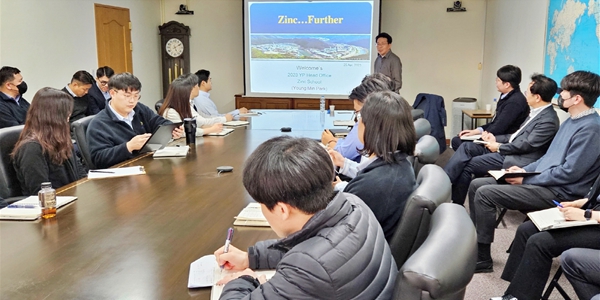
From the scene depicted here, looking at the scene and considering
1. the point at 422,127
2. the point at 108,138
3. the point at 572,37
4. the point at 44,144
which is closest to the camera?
the point at 44,144

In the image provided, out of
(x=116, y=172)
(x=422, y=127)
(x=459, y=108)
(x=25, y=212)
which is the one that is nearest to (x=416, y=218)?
(x=25, y=212)

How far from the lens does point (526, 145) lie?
3.41m

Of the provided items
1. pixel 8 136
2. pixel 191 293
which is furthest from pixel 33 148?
pixel 191 293

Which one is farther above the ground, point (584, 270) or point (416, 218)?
point (416, 218)

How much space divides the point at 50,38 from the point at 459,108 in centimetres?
547

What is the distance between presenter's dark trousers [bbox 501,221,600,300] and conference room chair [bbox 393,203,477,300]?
4.41 feet

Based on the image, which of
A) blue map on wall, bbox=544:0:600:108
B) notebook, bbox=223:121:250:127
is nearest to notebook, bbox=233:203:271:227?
notebook, bbox=223:121:250:127

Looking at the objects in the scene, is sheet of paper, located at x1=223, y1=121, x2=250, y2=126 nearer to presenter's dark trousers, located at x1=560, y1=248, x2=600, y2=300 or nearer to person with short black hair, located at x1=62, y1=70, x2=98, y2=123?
person with short black hair, located at x1=62, y1=70, x2=98, y2=123

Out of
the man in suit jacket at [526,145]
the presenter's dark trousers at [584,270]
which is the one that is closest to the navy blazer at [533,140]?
the man in suit jacket at [526,145]

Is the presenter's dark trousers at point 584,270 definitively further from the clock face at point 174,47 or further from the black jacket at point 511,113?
the clock face at point 174,47

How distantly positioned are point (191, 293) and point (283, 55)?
6591mm

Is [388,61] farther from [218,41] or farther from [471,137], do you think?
[218,41]

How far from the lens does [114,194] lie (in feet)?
7.41

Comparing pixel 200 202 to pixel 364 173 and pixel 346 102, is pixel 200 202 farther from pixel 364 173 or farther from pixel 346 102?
pixel 346 102
